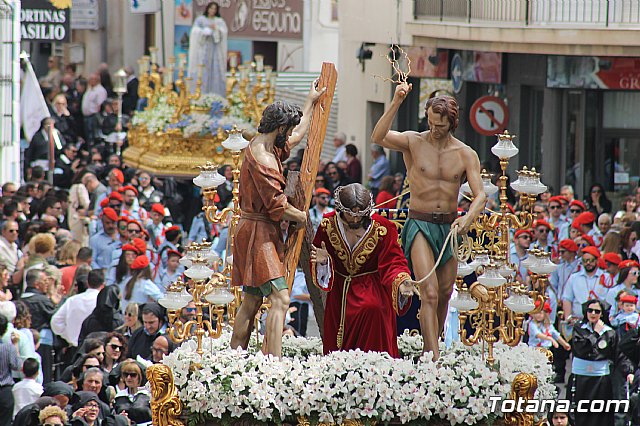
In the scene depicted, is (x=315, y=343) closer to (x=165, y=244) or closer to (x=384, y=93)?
(x=165, y=244)

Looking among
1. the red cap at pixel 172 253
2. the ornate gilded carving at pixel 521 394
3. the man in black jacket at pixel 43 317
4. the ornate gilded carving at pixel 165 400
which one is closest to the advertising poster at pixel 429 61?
the red cap at pixel 172 253

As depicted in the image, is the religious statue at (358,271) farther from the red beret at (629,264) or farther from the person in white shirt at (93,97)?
the person in white shirt at (93,97)

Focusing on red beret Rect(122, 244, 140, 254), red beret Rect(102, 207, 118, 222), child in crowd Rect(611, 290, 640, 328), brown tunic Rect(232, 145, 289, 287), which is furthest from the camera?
red beret Rect(102, 207, 118, 222)

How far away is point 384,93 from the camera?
107 feet

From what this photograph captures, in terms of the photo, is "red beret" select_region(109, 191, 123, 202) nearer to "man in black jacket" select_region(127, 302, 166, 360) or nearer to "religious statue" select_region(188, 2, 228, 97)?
"man in black jacket" select_region(127, 302, 166, 360)

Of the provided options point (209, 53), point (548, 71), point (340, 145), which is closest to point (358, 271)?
point (548, 71)

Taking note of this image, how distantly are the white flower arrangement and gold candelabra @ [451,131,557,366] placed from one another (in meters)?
0.42

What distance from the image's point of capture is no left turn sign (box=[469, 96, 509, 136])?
1134 inches

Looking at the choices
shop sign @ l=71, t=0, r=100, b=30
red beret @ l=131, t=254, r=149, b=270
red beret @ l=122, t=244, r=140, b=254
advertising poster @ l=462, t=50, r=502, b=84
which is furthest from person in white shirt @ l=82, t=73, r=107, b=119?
red beret @ l=131, t=254, r=149, b=270

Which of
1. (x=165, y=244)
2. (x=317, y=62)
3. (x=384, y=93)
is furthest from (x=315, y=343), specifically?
(x=317, y=62)

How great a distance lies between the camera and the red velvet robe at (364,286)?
13344mm

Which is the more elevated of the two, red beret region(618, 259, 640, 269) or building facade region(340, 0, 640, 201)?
building facade region(340, 0, 640, 201)

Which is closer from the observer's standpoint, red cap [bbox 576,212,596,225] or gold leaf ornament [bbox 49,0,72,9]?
red cap [bbox 576,212,596,225]

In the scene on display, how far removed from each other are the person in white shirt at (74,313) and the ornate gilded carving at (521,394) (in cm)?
611
